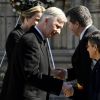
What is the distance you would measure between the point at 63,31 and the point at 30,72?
5425 millimetres

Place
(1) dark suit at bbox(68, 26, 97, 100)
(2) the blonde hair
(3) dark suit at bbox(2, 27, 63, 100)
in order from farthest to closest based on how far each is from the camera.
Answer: (2) the blonde hair, (1) dark suit at bbox(68, 26, 97, 100), (3) dark suit at bbox(2, 27, 63, 100)

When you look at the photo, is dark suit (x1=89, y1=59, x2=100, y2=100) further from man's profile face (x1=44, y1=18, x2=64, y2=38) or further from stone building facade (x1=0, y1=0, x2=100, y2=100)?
stone building facade (x1=0, y1=0, x2=100, y2=100)

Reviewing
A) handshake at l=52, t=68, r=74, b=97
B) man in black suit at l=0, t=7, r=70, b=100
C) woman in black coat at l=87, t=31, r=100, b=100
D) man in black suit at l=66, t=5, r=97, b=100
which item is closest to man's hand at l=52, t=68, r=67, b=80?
handshake at l=52, t=68, r=74, b=97

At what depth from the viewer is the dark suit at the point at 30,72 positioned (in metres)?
3.61

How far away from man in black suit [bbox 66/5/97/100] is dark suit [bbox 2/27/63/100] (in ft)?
1.16

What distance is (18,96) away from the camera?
12.0 ft

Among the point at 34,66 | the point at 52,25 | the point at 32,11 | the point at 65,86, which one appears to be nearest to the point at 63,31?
the point at 32,11

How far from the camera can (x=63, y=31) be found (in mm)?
8977

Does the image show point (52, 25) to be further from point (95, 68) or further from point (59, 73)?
point (59, 73)

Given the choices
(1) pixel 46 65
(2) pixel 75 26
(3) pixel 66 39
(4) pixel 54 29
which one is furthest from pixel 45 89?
(3) pixel 66 39

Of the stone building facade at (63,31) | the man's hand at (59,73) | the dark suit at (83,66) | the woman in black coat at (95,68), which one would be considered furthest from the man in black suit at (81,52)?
the stone building facade at (63,31)

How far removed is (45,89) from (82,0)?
213 inches

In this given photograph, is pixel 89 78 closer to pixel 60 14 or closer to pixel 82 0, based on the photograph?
pixel 60 14

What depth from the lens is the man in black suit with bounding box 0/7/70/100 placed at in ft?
11.9
